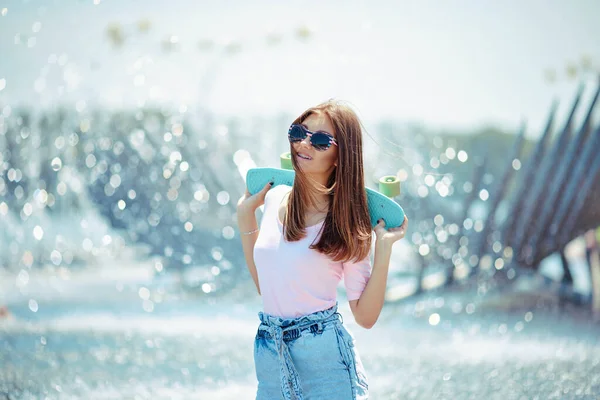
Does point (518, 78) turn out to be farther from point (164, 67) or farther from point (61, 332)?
point (61, 332)

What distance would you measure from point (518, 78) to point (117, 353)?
11.2ft

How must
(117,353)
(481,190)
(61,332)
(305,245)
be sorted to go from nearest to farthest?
(305,245), (117,353), (61,332), (481,190)

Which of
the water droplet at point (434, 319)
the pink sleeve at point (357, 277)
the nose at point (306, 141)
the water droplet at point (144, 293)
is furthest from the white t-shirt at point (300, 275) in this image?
the water droplet at point (144, 293)

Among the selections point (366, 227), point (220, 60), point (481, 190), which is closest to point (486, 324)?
point (481, 190)

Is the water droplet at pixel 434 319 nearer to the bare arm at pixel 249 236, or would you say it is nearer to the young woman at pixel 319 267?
the bare arm at pixel 249 236

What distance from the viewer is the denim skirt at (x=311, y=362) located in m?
2.04

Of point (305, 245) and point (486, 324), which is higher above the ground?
point (486, 324)

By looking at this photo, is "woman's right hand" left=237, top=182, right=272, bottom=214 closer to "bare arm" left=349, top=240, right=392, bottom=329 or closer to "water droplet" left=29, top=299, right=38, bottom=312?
"bare arm" left=349, top=240, right=392, bottom=329

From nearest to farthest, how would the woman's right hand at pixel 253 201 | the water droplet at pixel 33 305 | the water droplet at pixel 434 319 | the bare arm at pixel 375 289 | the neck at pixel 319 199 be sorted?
the bare arm at pixel 375 289 → the neck at pixel 319 199 → the woman's right hand at pixel 253 201 → the water droplet at pixel 434 319 → the water droplet at pixel 33 305

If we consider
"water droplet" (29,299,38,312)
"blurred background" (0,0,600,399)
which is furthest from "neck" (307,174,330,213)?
"water droplet" (29,299,38,312)

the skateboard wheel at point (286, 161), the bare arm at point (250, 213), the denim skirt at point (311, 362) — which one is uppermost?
the skateboard wheel at point (286, 161)

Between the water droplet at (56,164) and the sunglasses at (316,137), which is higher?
the water droplet at (56,164)

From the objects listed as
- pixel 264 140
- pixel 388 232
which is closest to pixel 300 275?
pixel 388 232

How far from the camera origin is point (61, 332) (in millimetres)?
4695
